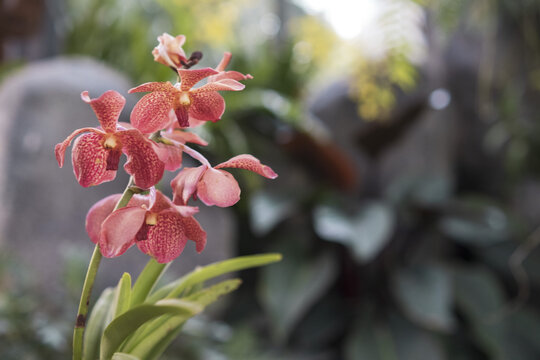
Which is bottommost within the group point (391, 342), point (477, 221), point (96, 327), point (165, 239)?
point (391, 342)

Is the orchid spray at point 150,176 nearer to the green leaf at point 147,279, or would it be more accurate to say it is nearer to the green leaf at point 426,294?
the green leaf at point 147,279

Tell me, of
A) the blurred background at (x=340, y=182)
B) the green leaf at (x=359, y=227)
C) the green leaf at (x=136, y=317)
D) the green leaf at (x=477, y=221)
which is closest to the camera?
the green leaf at (x=136, y=317)

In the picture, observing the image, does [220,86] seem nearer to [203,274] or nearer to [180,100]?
[180,100]

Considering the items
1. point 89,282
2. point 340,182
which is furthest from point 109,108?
point 340,182

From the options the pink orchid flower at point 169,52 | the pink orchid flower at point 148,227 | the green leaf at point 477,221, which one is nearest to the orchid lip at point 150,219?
the pink orchid flower at point 148,227

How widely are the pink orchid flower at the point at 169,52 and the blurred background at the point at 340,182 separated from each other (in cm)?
93

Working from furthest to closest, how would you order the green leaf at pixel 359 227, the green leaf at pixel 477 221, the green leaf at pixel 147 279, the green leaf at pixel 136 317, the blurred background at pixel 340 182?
1. the green leaf at pixel 477 221
2. the green leaf at pixel 359 227
3. the blurred background at pixel 340 182
4. the green leaf at pixel 147 279
5. the green leaf at pixel 136 317

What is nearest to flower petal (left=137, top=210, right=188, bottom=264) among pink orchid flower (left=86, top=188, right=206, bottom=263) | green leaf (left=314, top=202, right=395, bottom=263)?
pink orchid flower (left=86, top=188, right=206, bottom=263)

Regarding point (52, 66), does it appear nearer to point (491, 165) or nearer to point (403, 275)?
point (403, 275)

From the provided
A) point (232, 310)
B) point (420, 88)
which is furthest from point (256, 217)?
point (420, 88)

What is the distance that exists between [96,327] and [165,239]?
5.6 inches

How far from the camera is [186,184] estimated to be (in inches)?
14.0

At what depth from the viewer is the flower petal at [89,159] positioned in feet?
1.15

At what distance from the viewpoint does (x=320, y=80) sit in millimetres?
3240
